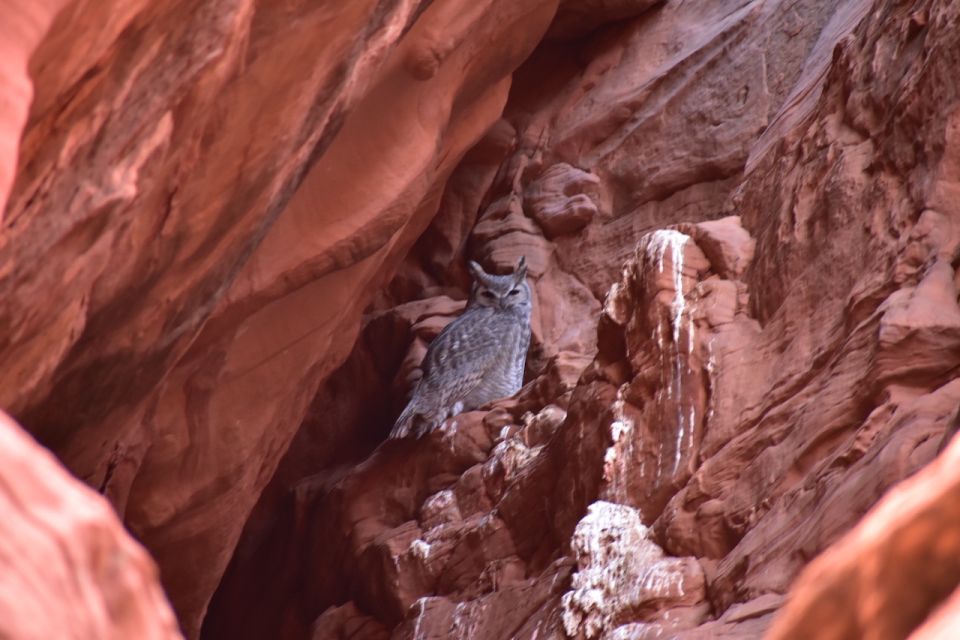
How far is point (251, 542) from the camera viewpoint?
998 centimetres

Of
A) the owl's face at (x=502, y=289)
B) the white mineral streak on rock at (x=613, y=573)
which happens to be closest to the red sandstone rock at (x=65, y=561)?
the white mineral streak on rock at (x=613, y=573)

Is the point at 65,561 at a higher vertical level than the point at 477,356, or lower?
higher

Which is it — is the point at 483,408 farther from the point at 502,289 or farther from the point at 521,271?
the point at 521,271

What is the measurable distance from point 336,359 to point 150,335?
336cm

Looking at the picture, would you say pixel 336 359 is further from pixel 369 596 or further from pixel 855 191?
pixel 855 191

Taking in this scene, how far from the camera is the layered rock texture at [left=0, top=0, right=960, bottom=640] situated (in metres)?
3.51

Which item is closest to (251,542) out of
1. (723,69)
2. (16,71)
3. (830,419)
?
(723,69)

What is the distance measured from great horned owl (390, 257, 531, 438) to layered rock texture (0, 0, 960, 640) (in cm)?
28

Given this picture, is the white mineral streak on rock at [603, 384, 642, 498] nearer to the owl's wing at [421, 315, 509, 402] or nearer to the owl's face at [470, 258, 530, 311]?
the owl's wing at [421, 315, 509, 402]

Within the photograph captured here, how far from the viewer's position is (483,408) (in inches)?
344

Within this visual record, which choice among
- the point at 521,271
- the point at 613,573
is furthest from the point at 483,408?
the point at 613,573

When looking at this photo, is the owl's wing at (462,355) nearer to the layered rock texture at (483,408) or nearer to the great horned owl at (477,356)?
the great horned owl at (477,356)

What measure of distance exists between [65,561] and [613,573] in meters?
3.51

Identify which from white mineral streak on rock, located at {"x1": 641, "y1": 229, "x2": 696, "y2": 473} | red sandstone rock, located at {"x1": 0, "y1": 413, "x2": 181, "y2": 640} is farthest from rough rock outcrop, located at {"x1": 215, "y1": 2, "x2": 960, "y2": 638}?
red sandstone rock, located at {"x1": 0, "y1": 413, "x2": 181, "y2": 640}
